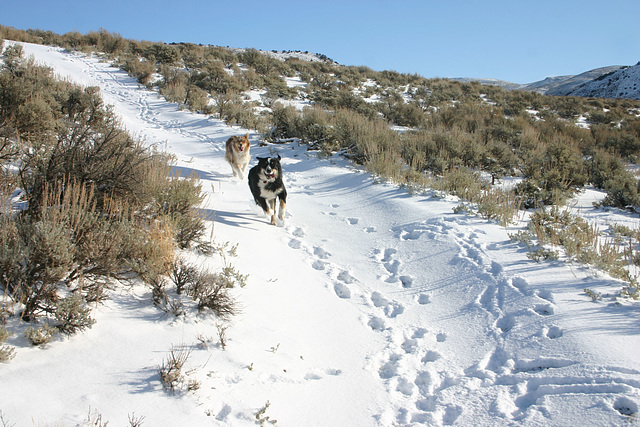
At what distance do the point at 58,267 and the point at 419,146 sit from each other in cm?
832

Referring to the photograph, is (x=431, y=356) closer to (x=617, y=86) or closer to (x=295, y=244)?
(x=295, y=244)

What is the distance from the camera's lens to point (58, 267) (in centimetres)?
235

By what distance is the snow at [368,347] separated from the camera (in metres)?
2.04

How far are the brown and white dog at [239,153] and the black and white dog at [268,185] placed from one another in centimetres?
210

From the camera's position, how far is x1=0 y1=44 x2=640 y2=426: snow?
204cm

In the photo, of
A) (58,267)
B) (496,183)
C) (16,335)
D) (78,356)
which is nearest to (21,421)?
(78,356)

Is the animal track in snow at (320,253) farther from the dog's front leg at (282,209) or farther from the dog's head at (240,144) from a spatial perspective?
the dog's head at (240,144)

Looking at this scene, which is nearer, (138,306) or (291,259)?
(138,306)

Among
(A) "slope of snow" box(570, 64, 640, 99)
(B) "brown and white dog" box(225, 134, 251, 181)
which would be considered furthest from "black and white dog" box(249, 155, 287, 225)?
(A) "slope of snow" box(570, 64, 640, 99)

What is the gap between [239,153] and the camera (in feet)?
25.2

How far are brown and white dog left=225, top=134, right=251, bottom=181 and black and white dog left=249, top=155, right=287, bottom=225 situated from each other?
210 centimetres

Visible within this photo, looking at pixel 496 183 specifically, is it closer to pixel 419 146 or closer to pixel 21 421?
pixel 419 146

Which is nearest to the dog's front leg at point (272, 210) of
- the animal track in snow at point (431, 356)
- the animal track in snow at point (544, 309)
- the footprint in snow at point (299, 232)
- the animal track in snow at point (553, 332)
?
the footprint in snow at point (299, 232)

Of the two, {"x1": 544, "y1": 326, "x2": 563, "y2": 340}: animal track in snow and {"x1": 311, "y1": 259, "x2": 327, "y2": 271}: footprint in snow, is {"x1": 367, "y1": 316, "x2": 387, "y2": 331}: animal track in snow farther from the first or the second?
{"x1": 544, "y1": 326, "x2": 563, "y2": 340}: animal track in snow
